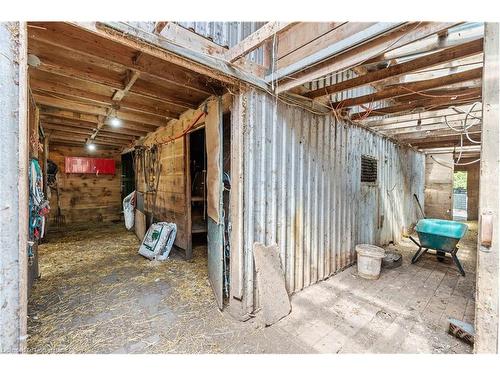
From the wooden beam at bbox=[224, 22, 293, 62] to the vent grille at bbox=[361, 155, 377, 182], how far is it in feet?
10.9

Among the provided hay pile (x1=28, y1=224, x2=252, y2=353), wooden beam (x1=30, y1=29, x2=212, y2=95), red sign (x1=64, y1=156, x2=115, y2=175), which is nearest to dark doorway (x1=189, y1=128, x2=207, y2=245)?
hay pile (x1=28, y1=224, x2=252, y2=353)

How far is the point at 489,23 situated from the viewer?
1.54 metres

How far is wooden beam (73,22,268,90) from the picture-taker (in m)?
1.62

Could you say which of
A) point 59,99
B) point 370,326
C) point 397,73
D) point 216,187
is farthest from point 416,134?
point 59,99

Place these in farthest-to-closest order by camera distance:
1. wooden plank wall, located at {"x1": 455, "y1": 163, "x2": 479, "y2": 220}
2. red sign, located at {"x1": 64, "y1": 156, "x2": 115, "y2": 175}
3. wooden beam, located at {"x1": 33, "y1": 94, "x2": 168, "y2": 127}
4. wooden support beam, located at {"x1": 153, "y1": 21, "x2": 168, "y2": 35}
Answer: wooden plank wall, located at {"x1": 455, "y1": 163, "x2": 479, "y2": 220} → red sign, located at {"x1": 64, "y1": 156, "x2": 115, "y2": 175} → wooden beam, located at {"x1": 33, "y1": 94, "x2": 168, "y2": 127} → wooden support beam, located at {"x1": 153, "y1": 21, "x2": 168, "y2": 35}

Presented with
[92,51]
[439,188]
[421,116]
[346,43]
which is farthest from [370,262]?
[439,188]

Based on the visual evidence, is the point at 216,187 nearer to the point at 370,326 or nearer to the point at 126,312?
the point at 126,312

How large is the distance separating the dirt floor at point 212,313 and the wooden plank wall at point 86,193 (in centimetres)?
445

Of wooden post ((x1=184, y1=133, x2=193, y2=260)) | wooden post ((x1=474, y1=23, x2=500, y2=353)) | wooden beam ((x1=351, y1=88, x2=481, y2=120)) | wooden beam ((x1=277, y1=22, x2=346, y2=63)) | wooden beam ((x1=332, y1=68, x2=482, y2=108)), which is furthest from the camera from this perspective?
wooden post ((x1=184, y1=133, x2=193, y2=260))

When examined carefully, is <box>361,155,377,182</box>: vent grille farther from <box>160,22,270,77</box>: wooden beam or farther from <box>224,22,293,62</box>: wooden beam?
<box>224,22,293,62</box>: wooden beam

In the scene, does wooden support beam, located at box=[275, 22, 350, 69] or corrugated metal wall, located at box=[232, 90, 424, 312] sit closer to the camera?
wooden support beam, located at box=[275, 22, 350, 69]
